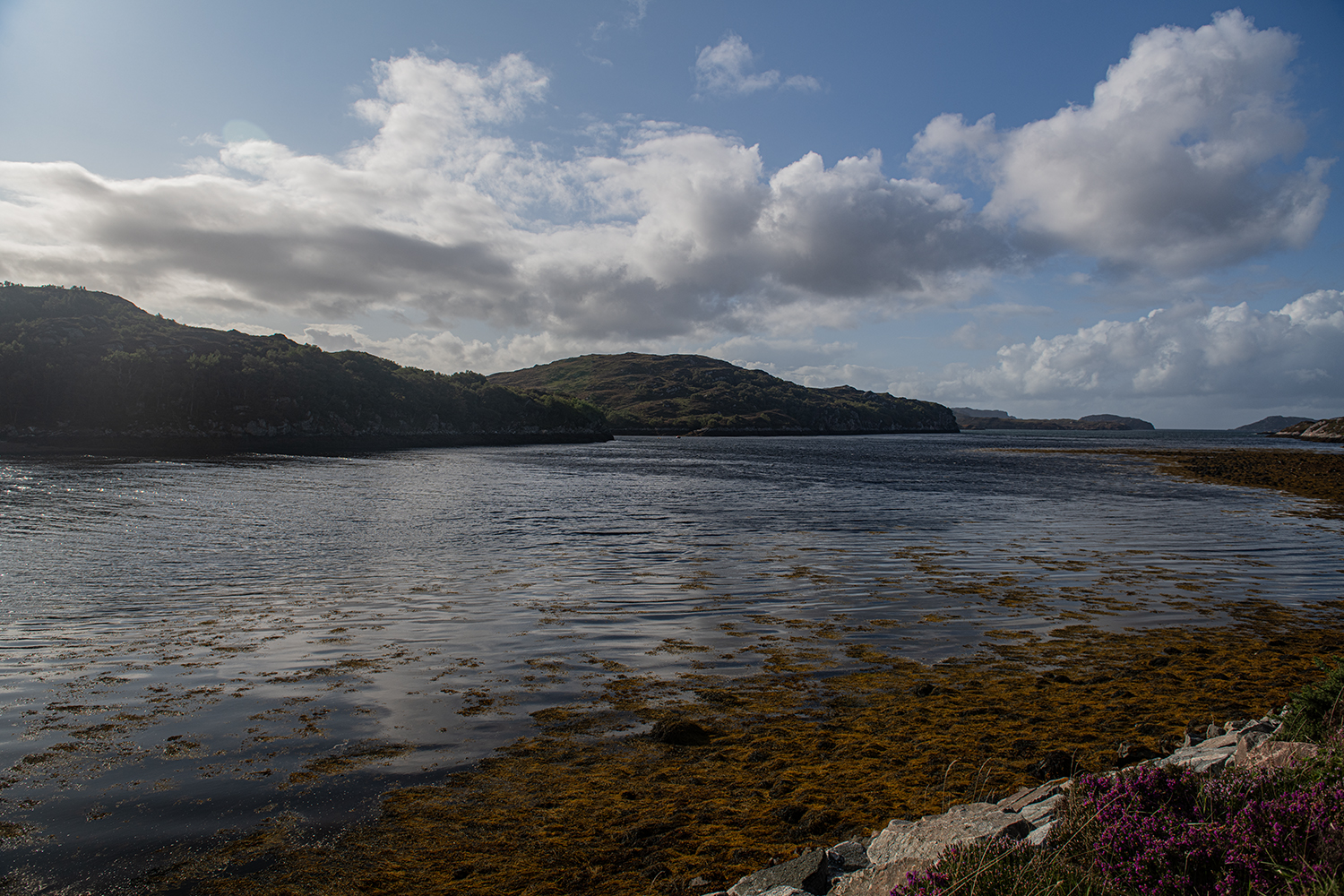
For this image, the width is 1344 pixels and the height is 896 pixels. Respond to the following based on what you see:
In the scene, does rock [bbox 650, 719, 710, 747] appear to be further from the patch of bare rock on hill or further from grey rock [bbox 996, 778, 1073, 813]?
grey rock [bbox 996, 778, 1073, 813]

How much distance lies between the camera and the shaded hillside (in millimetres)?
122625

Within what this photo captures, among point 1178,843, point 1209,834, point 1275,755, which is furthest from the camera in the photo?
point 1275,755

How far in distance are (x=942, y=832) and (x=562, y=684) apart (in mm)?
7218

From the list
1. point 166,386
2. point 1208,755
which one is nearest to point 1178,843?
point 1208,755

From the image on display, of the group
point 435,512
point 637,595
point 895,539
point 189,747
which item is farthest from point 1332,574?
point 435,512

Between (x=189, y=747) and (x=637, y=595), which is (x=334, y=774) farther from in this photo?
(x=637, y=595)

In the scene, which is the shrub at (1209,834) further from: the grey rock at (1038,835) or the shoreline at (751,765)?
the shoreline at (751,765)

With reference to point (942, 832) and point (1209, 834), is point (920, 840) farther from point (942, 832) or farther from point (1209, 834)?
point (1209, 834)

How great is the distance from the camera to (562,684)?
38.3 ft

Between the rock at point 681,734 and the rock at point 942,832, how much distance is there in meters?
3.45

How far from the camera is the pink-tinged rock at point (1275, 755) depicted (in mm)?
5926

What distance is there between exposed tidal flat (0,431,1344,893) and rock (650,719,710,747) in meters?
0.15

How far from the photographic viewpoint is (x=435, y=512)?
118 ft

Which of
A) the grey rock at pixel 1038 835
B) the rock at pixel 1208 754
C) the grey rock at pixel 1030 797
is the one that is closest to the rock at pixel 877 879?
the grey rock at pixel 1038 835
